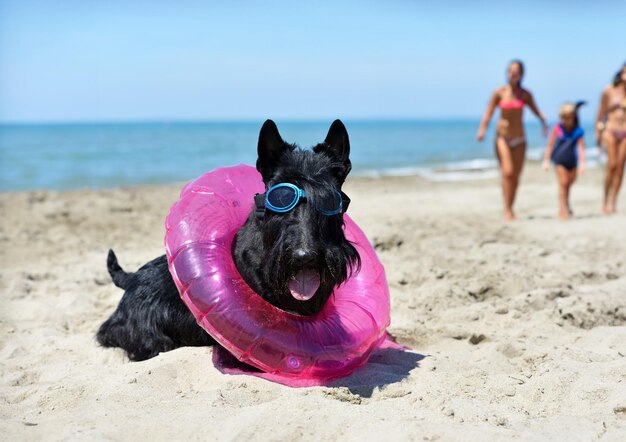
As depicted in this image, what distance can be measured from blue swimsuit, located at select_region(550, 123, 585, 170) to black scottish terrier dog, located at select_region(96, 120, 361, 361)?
885 cm

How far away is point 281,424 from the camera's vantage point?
3465 millimetres

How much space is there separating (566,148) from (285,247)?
375 inches

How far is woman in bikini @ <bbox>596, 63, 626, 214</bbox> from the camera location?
1170 cm

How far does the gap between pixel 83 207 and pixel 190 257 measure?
854 centimetres

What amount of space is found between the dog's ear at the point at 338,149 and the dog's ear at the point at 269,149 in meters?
0.24

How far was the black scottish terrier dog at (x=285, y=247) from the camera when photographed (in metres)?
3.87

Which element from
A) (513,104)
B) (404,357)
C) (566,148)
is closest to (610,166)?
(566,148)

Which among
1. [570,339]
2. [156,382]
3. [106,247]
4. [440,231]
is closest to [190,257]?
[156,382]

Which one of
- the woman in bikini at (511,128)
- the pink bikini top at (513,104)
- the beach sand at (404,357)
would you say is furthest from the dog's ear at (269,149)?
the pink bikini top at (513,104)

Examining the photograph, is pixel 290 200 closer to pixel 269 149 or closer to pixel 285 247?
pixel 285 247

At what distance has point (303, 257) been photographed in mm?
3771

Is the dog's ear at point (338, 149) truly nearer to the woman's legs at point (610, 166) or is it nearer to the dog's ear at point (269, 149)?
the dog's ear at point (269, 149)

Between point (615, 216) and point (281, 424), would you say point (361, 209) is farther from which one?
point (281, 424)

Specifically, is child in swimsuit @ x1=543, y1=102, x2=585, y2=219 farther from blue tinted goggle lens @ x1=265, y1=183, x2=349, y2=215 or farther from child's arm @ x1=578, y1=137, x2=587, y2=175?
blue tinted goggle lens @ x1=265, y1=183, x2=349, y2=215
